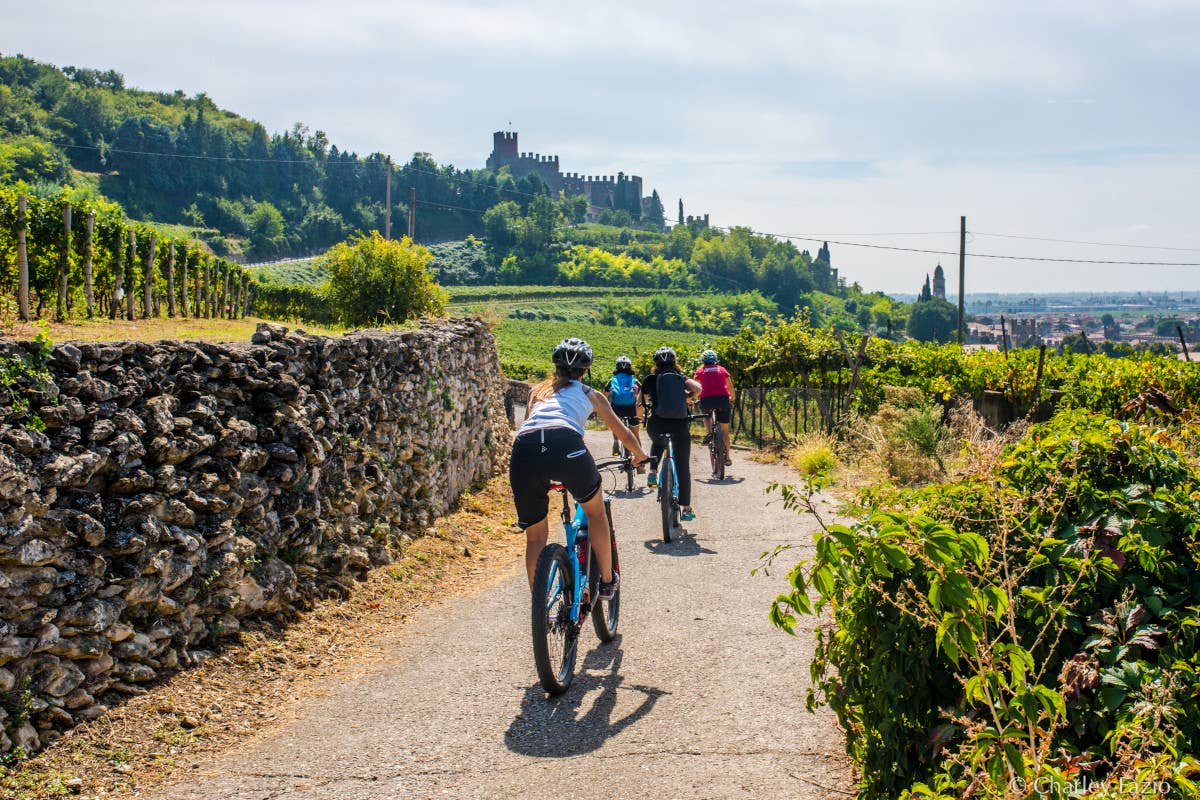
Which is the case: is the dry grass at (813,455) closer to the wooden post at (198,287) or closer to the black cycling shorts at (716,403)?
the black cycling shorts at (716,403)

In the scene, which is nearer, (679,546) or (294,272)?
(679,546)

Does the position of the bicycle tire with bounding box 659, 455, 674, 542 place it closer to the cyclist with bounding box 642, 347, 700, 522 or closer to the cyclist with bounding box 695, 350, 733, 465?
the cyclist with bounding box 642, 347, 700, 522

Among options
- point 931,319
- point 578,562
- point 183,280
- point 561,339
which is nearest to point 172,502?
point 578,562

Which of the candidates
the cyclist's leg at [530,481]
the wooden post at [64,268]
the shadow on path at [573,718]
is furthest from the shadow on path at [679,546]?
the wooden post at [64,268]

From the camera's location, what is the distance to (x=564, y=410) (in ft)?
18.3

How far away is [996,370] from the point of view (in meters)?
15.5

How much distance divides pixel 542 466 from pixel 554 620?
830 millimetres

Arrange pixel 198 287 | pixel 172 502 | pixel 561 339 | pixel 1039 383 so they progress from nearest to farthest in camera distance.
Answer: pixel 172 502 < pixel 1039 383 < pixel 198 287 < pixel 561 339

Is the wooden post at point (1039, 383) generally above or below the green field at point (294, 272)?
below

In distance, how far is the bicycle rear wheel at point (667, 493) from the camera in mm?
9289

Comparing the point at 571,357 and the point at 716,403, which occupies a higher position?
the point at 571,357

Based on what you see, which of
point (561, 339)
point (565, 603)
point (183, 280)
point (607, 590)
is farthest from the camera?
point (561, 339)

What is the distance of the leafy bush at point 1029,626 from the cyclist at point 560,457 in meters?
2.08

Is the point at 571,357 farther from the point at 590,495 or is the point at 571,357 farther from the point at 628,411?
the point at 628,411
